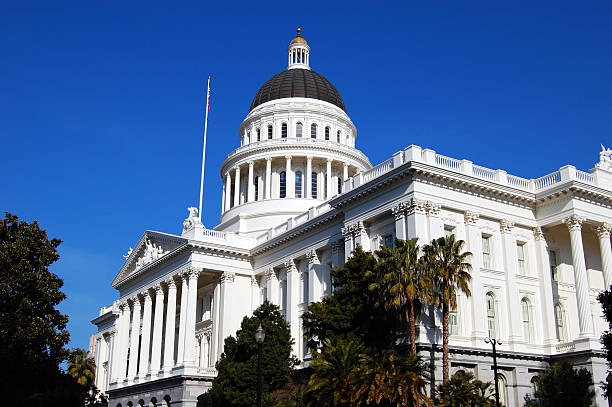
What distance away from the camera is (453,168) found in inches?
1626

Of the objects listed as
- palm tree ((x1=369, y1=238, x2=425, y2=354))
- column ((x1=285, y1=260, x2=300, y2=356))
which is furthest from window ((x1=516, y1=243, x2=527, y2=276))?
column ((x1=285, y1=260, x2=300, y2=356))

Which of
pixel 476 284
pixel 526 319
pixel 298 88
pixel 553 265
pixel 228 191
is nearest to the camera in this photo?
pixel 476 284

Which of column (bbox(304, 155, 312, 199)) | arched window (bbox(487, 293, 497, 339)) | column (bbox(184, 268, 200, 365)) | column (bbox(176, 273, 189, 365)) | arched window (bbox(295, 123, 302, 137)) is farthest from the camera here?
arched window (bbox(295, 123, 302, 137))

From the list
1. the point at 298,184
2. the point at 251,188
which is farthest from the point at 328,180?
the point at 251,188

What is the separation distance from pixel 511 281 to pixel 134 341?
117 feet

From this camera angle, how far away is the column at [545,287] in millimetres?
42312

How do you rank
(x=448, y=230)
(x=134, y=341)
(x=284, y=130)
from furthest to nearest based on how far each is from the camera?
(x=284, y=130) → (x=134, y=341) → (x=448, y=230)

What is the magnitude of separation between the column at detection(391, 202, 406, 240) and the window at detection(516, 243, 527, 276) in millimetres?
8942

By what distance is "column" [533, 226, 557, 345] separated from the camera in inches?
1666

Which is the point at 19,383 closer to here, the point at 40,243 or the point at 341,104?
the point at 40,243

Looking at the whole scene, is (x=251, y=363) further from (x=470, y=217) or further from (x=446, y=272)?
(x=470, y=217)

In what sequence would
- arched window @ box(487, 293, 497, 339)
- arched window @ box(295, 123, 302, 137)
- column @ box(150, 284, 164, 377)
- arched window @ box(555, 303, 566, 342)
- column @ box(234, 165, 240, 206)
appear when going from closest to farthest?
arched window @ box(487, 293, 497, 339) < arched window @ box(555, 303, 566, 342) < column @ box(150, 284, 164, 377) < column @ box(234, 165, 240, 206) < arched window @ box(295, 123, 302, 137)

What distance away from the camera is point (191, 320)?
54.2 m

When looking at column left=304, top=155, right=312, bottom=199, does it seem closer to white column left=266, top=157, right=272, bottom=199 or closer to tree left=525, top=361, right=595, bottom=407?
white column left=266, top=157, right=272, bottom=199
